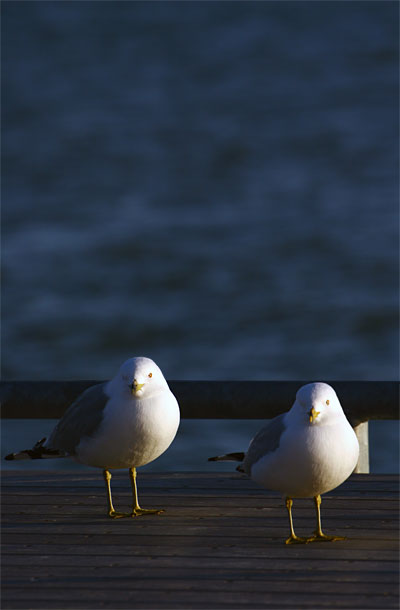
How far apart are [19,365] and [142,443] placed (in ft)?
41.6

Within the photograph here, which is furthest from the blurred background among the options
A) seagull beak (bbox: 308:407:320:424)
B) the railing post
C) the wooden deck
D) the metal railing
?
seagull beak (bbox: 308:407:320:424)

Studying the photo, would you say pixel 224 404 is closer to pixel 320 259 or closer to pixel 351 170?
pixel 320 259

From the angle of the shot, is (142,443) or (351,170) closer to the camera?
(142,443)

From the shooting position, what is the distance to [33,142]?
83.4ft


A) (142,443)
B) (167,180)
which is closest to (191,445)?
(142,443)

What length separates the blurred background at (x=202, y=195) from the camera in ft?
57.0

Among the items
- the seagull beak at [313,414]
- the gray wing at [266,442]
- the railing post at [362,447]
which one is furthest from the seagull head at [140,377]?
the railing post at [362,447]

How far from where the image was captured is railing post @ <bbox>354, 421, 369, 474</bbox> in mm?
5695

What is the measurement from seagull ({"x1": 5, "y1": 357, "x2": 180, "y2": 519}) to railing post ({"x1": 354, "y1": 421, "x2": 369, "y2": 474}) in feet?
4.02

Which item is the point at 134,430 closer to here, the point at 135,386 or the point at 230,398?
the point at 135,386

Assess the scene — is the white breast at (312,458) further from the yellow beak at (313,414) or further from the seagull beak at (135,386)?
the seagull beak at (135,386)

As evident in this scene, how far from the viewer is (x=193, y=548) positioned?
443cm

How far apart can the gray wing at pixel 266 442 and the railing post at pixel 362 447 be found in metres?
1.14

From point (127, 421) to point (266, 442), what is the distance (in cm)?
61
